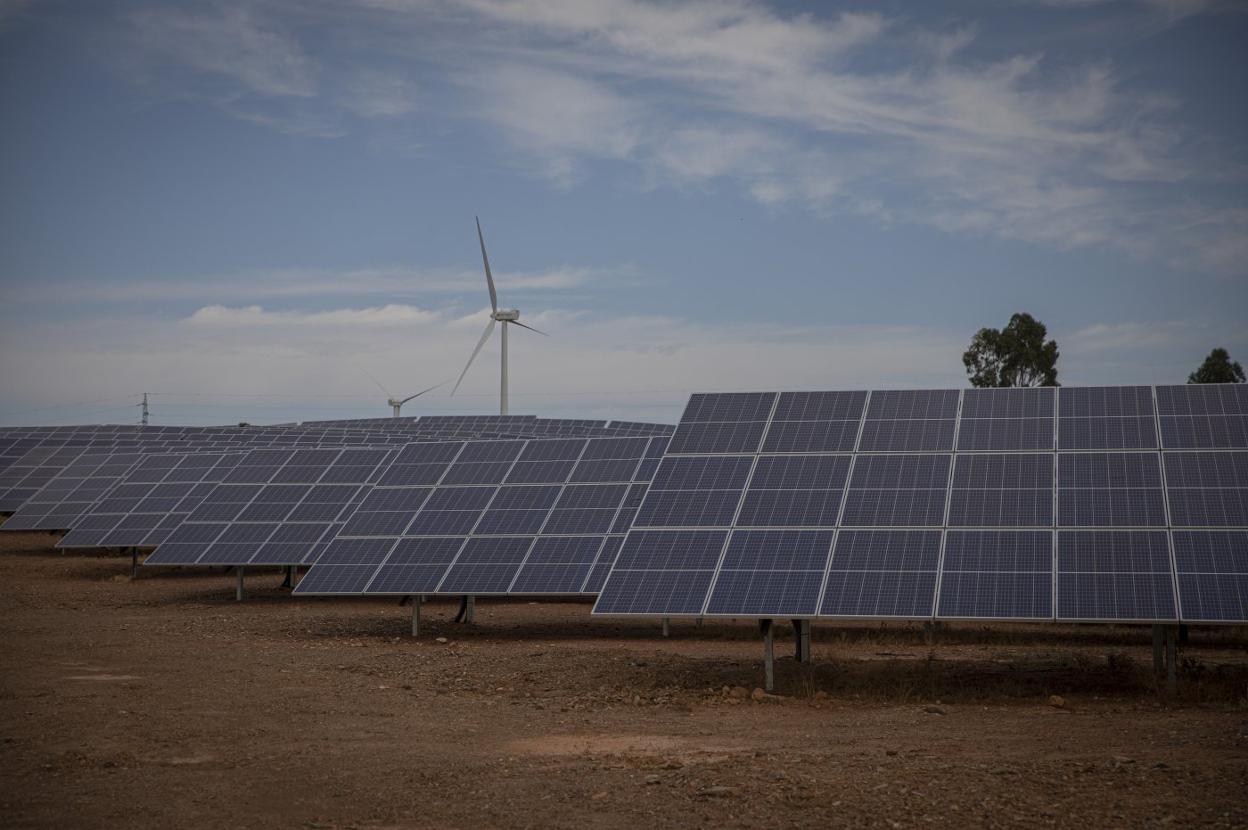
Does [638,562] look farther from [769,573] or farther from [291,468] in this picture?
[291,468]

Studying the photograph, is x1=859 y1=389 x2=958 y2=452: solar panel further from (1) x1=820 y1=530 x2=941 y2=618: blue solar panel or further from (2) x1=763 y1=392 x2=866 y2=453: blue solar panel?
(1) x1=820 y1=530 x2=941 y2=618: blue solar panel

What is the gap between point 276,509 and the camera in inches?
1385

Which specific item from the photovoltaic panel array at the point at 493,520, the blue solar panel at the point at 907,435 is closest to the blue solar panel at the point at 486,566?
the photovoltaic panel array at the point at 493,520

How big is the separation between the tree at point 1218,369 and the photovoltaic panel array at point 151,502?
58380 millimetres

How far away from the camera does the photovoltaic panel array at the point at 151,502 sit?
40.0 meters

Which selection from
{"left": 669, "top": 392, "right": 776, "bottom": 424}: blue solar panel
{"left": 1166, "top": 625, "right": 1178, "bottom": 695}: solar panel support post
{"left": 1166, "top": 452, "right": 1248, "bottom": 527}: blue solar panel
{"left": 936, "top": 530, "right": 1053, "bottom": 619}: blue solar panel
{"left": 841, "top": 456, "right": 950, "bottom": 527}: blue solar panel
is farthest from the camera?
{"left": 669, "top": 392, "right": 776, "bottom": 424}: blue solar panel

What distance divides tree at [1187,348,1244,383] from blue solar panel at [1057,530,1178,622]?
63651mm

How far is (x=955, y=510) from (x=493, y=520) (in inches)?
450

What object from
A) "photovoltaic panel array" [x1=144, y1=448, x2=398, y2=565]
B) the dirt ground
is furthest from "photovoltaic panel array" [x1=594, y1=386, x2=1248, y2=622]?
"photovoltaic panel array" [x1=144, y1=448, x2=398, y2=565]

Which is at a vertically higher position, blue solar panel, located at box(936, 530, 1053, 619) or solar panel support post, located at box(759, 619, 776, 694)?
blue solar panel, located at box(936, 530, 1053, 619)

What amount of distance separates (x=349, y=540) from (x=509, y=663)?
6550mm

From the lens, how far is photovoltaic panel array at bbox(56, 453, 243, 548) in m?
40.0

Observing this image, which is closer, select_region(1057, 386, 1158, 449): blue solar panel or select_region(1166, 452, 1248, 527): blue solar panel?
select_region(1166, 452, 1248, 527): blue solar panel

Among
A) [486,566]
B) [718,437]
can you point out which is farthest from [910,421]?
[486,566]
